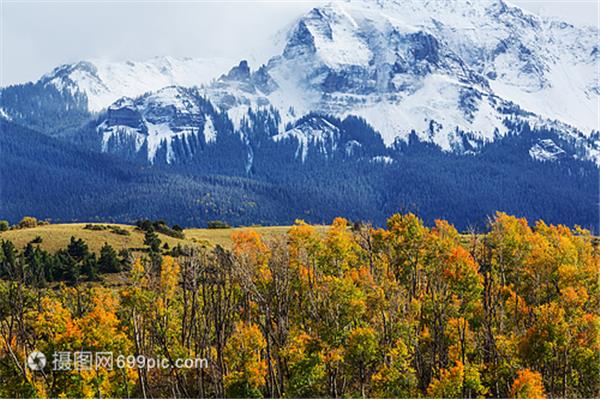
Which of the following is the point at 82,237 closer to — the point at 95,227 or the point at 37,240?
the point at 37,240

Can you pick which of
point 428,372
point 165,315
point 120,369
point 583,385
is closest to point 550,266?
point 583,385

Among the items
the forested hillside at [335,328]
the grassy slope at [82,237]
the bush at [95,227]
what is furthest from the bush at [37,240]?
the forested hillside at [335,328]

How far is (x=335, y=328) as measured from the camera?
69.8 m

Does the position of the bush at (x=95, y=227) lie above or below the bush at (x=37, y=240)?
above

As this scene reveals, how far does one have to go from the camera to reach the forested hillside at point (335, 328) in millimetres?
63125

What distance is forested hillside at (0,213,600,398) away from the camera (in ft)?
207

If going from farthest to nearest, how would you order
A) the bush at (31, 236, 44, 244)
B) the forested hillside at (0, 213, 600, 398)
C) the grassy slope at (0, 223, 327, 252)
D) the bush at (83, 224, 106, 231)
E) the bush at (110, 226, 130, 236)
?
the bush at (83, 224, 106, 231), the bush at (110, 226, 130, 236), the bush at (31, 236, 44, 244), the grassy slope at (0, 223, 327, 252), the forested hillside at (0, 213, 600, 398)

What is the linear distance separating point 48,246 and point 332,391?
8889 centimetres

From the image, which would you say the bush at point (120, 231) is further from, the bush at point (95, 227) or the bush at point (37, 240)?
the bush at point (37, 240)

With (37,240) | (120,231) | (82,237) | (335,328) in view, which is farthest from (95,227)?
(335,328)

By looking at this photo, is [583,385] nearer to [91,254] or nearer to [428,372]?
[428,372]

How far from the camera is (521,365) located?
7131 centimetres

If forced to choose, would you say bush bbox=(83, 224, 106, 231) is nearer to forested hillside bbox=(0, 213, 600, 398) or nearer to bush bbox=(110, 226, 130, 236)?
bush bbox=(110, 226, 130, 236)

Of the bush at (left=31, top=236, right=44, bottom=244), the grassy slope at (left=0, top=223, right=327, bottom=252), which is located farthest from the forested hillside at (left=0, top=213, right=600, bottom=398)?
the bush at (left=31, top=236, right=44, bottom=244)
